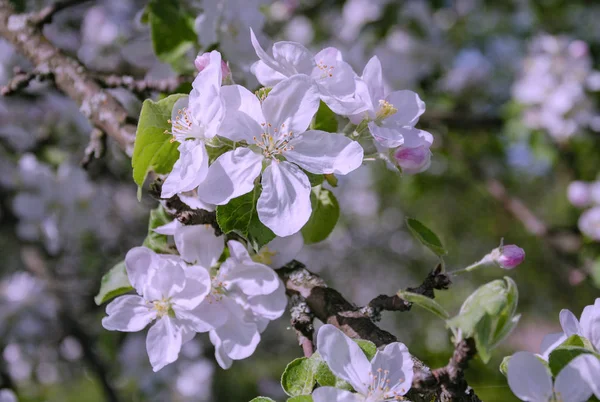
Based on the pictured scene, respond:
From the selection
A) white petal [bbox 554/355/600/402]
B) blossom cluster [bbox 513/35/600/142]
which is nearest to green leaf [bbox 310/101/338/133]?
white petal [bbox 554/355/600/402]

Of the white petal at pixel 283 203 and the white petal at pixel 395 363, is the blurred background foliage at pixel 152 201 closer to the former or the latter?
the white petal at pixel 395 363

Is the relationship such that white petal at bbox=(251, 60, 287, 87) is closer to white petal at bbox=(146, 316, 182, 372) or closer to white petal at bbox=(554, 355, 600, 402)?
white petal at bbox=(146, 316, 182, 372)

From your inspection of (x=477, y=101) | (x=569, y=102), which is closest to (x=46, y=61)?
(x=569, y=102)

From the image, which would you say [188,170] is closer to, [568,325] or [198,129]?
[198,129]

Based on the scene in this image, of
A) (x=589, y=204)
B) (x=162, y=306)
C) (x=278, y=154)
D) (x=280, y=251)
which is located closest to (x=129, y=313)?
(x=162, y=306)

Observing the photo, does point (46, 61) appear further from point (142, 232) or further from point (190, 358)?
point (190, 358)

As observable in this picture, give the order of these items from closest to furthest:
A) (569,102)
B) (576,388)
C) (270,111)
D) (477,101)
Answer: (576,388) < (270,111) < (569,102) < (477,101)
